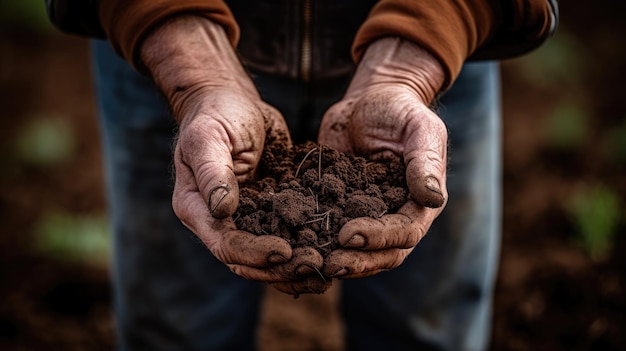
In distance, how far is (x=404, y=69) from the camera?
1389mm

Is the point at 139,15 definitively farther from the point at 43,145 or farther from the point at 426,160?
the point at 43,145

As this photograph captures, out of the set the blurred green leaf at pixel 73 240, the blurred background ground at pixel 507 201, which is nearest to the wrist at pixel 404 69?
the blurred background ground at pixel 507 201

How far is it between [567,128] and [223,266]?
220 centimetres

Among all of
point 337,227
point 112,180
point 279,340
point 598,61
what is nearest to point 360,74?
point 337,227

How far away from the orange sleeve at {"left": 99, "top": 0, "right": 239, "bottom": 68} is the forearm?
0.02m

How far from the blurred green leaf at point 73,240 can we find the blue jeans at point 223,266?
3.08 ft

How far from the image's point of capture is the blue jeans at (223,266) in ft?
5.76

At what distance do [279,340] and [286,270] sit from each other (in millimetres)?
1669

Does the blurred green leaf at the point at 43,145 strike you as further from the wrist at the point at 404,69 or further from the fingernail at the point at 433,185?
the fingernail at the point at 433,185

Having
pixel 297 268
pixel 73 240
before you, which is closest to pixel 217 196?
pixel 297 268

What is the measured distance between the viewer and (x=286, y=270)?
1105 mm

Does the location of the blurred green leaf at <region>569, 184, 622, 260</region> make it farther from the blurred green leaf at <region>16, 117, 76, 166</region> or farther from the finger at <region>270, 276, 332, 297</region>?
the blurred green leaf at <region>16, 117, 76, 166</region>

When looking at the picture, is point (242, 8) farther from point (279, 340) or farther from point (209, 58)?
point (279, 340)

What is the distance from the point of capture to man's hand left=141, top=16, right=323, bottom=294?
112 cm
